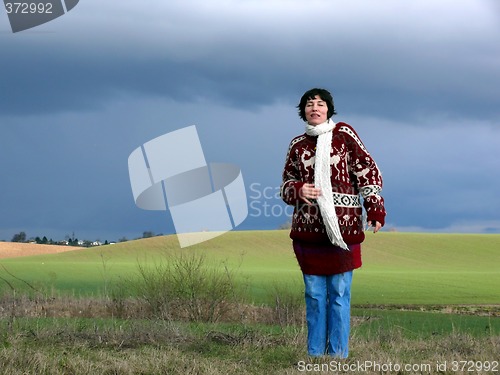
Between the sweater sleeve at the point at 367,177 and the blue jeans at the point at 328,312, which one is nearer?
the sweater sleeve at the point at 367,177

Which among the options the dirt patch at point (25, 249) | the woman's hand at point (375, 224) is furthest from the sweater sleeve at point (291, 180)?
the dirt patch at point (25, 249)

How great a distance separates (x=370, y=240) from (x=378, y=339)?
39415 mm

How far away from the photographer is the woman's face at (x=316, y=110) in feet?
24.8

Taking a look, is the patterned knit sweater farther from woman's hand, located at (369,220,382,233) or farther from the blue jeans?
the blue jeans

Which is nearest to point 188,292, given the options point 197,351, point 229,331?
point 229,331

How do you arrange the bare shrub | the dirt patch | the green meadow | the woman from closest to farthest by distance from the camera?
the green meadow
the woman
the bare shrub
the dirt patch

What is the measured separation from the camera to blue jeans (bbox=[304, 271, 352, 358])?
293 inches

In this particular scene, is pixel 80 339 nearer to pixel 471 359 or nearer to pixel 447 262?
pixel 471 359

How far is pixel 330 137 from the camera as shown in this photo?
750 centimetres

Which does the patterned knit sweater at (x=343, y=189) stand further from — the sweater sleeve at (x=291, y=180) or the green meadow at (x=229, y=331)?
the green meadow at (x=229, y=331)

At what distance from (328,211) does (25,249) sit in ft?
160

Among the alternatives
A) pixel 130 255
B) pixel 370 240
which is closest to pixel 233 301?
pixel 130 255

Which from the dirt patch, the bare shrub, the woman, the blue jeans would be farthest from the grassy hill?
the woman

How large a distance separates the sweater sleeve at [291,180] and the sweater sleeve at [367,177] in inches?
21.4
